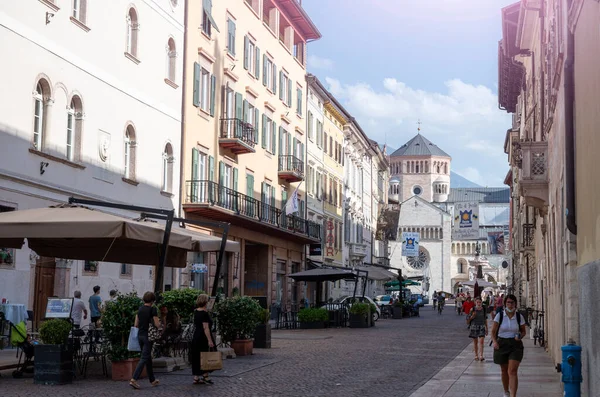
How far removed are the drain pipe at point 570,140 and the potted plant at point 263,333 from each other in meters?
11.1

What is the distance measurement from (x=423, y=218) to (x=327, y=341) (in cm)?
12267

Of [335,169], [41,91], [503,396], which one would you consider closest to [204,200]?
[41,91]

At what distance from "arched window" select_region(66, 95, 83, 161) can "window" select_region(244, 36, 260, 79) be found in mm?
16509

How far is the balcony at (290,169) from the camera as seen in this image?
47.3 m

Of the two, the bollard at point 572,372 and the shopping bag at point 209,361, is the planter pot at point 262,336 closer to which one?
the shopping bag at point 209,361

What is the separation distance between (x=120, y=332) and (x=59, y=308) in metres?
3.10

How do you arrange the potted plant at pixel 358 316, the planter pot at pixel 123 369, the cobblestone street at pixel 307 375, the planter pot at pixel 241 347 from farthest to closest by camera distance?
1. the potted plant at pixel 358 316
2. the planter pot at pixel 241 347
3. the planter pot at pixel 123 369
4. the cobblestone street at pixel 307 375

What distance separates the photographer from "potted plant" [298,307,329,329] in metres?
36.4

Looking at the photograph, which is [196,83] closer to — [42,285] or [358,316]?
[358,316]

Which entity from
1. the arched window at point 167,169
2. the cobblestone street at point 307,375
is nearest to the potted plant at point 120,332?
the cobblestone street at point 307,375

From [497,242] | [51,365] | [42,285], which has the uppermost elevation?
[497,242]

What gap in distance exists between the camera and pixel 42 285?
24250 millimetres

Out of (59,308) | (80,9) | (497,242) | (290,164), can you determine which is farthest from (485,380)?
(497,242)

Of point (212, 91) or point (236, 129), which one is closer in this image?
point (212, 91)
